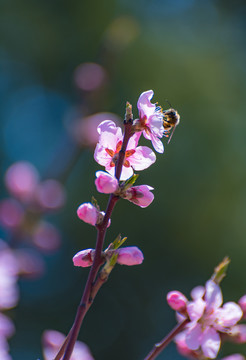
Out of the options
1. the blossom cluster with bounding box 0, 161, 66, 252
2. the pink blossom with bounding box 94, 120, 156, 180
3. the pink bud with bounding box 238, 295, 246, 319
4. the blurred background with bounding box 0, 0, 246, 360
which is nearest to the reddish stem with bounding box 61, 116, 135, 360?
the pink blossom with bounding box 94, 120, 156, 180

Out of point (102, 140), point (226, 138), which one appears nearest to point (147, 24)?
point (226, 138)

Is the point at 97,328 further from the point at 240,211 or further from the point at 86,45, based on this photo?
A: the point at 86,45

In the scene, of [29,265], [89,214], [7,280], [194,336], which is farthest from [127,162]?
[29,265]

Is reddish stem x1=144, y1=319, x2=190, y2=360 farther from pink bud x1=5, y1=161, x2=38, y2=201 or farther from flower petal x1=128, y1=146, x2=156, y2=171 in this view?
pink bud x1=5, y1=161, x2=38, y2=201

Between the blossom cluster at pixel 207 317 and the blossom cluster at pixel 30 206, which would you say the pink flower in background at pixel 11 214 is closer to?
the blossom cluster at pixel 30 206

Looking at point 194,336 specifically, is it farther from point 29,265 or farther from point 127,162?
point 29,265

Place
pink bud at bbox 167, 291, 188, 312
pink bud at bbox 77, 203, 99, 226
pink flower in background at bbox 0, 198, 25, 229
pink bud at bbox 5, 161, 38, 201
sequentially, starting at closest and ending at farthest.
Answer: pink bud at bbox 77, 203, 99, 226, pink bud at bbox 167, 291, 188, 312, pink flower in background at bbox 0, 198, 25, 229, pink bud at bbox 5, 161, 38, 201
